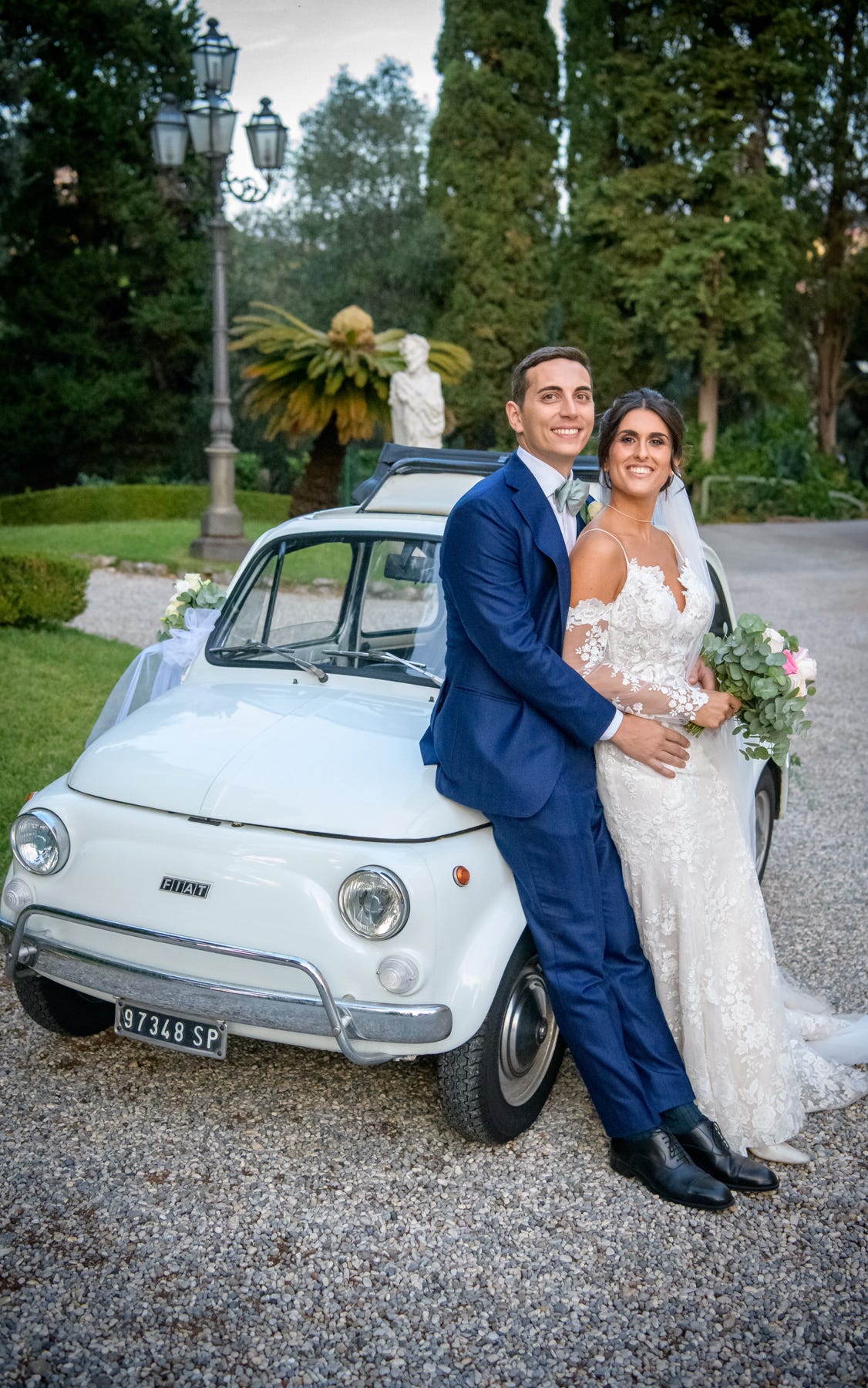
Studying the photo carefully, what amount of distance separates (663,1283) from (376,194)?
117ft

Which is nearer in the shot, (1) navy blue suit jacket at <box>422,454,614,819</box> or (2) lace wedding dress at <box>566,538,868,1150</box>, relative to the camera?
(1) navy blue suit jacket at <box>422,454,614,819</box>

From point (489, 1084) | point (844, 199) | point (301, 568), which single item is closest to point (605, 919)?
point (489, 1084)

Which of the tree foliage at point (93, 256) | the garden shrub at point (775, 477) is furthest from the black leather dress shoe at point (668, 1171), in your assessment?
the tree foliage at point (93, 256)

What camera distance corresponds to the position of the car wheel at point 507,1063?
10.9 feet

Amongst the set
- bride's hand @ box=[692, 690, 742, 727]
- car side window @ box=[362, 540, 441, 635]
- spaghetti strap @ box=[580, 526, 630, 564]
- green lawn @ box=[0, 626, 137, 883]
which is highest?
spaghetti strap @ box=[580, 526, 630, 564]

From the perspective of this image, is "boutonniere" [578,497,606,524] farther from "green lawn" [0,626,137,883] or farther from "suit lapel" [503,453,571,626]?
"green lawn" [0,626,137,883]

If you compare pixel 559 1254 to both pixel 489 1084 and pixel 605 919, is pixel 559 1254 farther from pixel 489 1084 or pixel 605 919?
pixel 605 919

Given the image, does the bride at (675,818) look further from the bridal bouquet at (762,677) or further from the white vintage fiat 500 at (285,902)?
the white vintage fiat 500 at (285,902)

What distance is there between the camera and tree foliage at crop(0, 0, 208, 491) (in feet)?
99.9

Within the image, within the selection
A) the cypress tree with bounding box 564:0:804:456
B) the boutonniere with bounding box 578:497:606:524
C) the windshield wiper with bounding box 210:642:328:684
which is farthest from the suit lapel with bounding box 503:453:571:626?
the cypress tree with bounding box 564:0:804:456

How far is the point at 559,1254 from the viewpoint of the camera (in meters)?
3.03

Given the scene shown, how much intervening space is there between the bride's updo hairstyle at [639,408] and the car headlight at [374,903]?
4.49 feet

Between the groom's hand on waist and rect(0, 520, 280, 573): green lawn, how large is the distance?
42.0ft

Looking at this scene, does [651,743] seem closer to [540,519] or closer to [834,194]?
[540,519]
